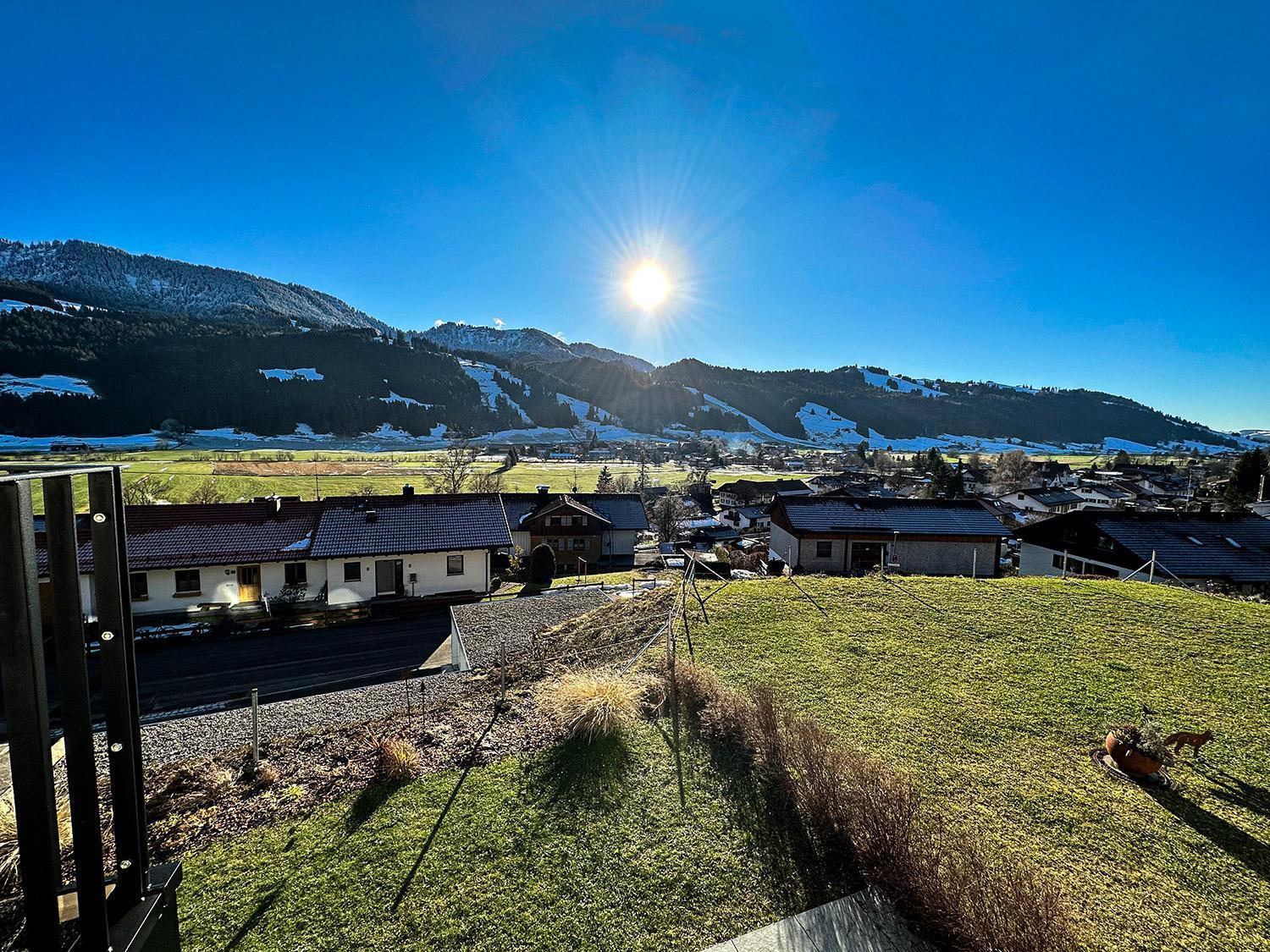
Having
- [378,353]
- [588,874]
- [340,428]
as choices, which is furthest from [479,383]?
[588,874]

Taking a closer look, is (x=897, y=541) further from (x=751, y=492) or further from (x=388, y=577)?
(x=751, y=492)

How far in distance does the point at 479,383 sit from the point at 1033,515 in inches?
6346

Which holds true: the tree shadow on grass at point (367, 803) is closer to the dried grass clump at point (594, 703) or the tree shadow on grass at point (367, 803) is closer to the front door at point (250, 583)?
the dried grass clump at point (594, 703)

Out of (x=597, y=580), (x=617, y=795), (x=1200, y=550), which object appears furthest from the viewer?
(x=597, y=580)

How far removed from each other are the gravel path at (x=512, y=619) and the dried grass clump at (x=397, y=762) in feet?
17.5

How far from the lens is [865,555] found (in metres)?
25.9

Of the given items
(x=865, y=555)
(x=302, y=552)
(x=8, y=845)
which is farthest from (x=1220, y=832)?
(x=302, y=552)

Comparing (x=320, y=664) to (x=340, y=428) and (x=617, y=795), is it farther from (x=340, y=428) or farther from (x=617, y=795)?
(x=340, y=428)

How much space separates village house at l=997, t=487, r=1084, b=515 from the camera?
2366 inches

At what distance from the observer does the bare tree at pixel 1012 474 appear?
Answer: 83.3 metres

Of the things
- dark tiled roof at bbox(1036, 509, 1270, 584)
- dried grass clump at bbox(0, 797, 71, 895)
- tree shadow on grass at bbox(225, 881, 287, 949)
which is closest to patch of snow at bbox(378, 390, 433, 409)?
dark tiled roof at bbox(1036, 509, 1270, 584)

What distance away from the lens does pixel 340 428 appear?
425 ft

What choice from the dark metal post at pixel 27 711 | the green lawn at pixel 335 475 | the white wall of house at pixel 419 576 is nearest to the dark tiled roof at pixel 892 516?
the white wall of house at pixel 419 576

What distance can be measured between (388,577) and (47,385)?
14534 cm
